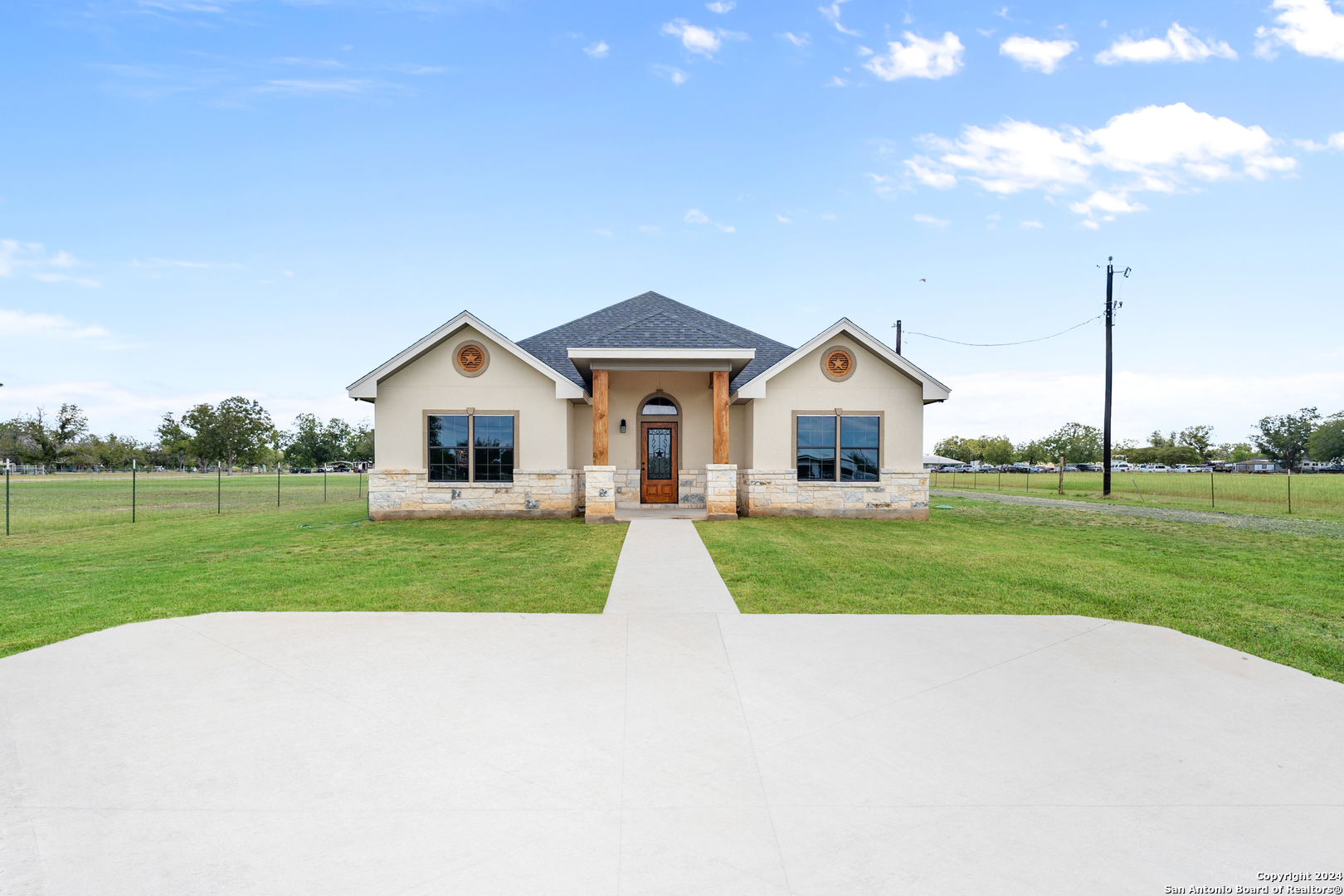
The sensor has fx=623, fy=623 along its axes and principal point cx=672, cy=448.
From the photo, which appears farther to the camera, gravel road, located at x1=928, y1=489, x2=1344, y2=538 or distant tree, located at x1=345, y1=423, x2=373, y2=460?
distant tree, located at x1=345, y1=423, x2=373, y2=460

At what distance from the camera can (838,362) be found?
53.5 ft

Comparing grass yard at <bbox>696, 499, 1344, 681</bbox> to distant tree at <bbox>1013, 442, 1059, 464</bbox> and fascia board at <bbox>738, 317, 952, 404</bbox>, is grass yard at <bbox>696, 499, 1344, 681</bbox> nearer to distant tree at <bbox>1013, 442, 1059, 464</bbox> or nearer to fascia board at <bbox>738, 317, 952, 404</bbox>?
fascia board at <bbox>738, 317, 952, 404</bbox>

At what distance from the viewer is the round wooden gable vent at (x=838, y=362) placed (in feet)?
53.5

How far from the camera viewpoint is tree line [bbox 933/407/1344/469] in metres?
88.0

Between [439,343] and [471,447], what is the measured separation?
2.73 meters

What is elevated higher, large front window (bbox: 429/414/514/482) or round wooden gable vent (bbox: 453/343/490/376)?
round wooden gable vent (bbox: 453/343/490/376)

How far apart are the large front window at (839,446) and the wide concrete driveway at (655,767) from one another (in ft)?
37.1

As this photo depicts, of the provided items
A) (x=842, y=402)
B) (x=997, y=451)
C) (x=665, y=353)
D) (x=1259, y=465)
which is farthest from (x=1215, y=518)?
(x=1259, y=465)

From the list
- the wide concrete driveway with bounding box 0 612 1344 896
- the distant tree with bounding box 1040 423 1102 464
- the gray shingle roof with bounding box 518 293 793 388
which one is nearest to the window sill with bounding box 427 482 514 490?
the gray shingle roof with bounding box 518 293 793 388

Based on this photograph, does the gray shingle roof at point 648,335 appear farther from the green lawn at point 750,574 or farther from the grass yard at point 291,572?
the grass yard at point 291,572

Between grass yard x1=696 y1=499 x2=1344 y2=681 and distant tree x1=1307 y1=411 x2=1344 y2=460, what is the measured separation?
10844 centimetres

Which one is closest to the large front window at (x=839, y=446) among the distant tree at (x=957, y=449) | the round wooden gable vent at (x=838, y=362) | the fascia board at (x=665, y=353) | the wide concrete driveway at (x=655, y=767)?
the round wooden gable vent at (x=838, y=362)

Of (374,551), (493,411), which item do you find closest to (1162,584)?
(374,551)

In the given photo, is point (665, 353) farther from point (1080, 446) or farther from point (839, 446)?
point (1080, 446)
